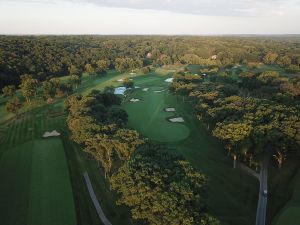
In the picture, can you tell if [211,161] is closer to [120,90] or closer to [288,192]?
[288,192]

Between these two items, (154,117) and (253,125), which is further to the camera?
(154,117)

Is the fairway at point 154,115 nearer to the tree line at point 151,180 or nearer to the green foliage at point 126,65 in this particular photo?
the tree line at point 151,180

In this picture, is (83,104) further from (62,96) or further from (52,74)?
(52,74)

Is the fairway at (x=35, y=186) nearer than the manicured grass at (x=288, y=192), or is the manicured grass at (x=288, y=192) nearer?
the manicured grass at (x=288, y=192)

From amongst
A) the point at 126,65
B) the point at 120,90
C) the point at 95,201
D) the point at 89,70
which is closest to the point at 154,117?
the point at 120,90

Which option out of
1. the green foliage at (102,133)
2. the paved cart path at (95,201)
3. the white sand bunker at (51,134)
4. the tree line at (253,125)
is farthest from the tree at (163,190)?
the white sand bunker at (51,134)

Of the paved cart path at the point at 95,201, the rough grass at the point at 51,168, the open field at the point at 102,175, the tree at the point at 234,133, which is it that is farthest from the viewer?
the tree at the point at 234,133

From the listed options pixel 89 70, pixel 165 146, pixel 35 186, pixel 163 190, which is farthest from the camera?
pixel 89 70
